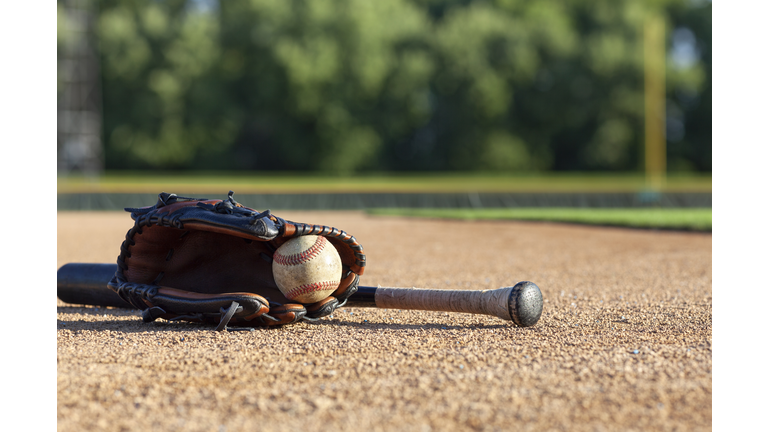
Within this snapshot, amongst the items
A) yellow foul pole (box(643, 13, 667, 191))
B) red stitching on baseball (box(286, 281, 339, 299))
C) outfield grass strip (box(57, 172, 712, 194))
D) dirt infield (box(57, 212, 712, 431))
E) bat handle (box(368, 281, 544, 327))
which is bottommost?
outfield grass strip (box(57, 172, 712, 194))

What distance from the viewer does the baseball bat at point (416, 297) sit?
2.78 meters

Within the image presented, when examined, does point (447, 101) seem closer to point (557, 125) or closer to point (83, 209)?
point (557, 125)

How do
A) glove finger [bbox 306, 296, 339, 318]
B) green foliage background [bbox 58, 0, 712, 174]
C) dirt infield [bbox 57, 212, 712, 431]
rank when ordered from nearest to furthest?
1. dirt infield [bbox 57, 212, 712, 431]
2. glove finger [bbox 306, 296, 339, 318]
3. green foliage background [bbox 58, 0, 712, 174]

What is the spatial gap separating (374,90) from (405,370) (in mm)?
25426

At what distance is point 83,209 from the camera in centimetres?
1809

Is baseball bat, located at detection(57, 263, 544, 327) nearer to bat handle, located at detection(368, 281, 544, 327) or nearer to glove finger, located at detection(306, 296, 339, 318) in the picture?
bat handle, located at detection(368, 281, 544, 327)

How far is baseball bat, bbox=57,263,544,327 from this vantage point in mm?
2775

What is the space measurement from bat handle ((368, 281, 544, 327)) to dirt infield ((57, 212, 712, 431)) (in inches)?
3.1

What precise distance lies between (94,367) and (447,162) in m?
26.1

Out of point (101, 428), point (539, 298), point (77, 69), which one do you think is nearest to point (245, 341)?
point (101, 428)

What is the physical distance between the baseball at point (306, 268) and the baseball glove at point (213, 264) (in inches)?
1.6

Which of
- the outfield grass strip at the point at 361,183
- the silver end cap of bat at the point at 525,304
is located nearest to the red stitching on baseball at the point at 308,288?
the silver end cap of bat at the point at 525,304

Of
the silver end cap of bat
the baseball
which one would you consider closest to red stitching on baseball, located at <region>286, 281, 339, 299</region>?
the baseball

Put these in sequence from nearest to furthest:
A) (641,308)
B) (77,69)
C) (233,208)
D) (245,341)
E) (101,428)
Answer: (101,428) < (245,341) < (233,208) < (641,308) < (77,69)
